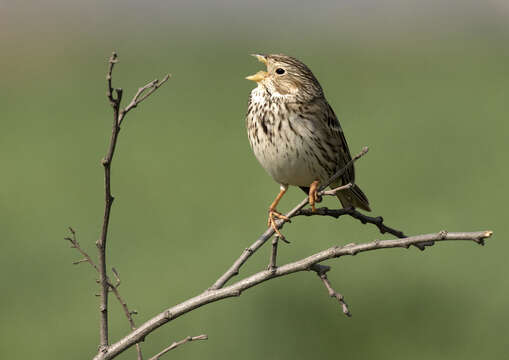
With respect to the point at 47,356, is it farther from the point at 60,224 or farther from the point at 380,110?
the point at 380,110

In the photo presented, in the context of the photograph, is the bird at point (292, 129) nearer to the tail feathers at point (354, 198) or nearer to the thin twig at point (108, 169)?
the tail feathers at point (354, 198)

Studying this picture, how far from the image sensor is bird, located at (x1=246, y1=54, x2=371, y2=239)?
180 inches

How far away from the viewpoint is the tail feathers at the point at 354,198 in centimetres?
469

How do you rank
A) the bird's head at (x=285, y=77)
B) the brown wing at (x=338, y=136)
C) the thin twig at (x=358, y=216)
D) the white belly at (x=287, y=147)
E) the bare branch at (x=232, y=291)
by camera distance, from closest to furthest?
the bare branch at (x=232, y=291), the thin twig at (x=358, y=216), the white belly at (x=287, y=147), the bird's head at (x=285, y=77), the brown wing at (x=338, y=136)

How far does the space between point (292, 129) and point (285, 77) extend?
317 mm

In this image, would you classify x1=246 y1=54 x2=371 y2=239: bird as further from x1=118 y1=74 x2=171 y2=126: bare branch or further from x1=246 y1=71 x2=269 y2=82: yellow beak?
x1=118 y1=74 x2=171 y2=126: bare branch

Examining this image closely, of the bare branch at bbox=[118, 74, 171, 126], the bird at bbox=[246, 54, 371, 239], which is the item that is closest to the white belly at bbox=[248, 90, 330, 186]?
the bird at bbox=[246, 54, 371, 239]

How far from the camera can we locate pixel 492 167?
13547 mm

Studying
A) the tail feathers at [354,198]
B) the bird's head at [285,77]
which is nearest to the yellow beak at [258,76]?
the bird's head at [285,77]

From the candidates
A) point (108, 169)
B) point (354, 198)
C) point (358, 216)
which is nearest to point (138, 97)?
point (108, 169)

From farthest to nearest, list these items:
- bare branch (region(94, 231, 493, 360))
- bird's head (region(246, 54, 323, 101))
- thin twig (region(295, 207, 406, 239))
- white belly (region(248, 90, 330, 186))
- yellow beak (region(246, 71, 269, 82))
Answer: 1. bird's head (region(246, 54, 323, 101))
2. white belly (region(248, 90, 330, 186))
3. yellow beak (region(246, 71, 269, 82))
4. thin twig (region(295, 207, 406, 239))
5. bare branch (region(94, 231, 493, 360))

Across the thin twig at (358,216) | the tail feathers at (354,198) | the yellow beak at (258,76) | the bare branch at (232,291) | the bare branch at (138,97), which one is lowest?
the bare branch at (232,291)

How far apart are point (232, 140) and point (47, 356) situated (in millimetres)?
7596

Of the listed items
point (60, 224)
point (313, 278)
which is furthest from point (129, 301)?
point (60, 224)
